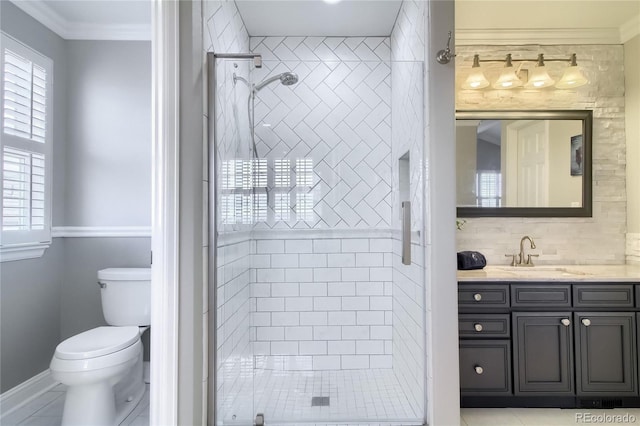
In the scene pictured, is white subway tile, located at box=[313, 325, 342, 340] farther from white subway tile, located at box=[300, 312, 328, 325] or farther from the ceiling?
the ceiling

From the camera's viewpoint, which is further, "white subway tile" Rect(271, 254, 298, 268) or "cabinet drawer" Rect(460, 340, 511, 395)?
"white subway tile" Rect(271, 254, 298, 268)

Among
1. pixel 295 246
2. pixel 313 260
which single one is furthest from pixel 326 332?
pixel 295 246

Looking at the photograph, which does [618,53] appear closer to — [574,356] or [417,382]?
[574,356]

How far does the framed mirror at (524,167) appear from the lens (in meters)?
2.66

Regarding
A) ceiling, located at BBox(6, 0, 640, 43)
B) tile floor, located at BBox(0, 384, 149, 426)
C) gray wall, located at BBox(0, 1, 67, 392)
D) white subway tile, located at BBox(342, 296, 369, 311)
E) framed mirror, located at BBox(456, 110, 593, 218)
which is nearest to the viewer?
tile floor, located at BBox(0, 384, 149, 426)

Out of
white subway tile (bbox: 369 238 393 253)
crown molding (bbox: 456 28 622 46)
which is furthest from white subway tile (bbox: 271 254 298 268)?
crown molding (bbox: 456 28 622 46)

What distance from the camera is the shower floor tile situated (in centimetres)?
188

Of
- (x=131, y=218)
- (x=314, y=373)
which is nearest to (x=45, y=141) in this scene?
(x=131, y=218)

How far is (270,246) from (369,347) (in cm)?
90

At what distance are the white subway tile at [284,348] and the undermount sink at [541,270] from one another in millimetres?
1484

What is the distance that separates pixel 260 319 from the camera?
7.43 ft

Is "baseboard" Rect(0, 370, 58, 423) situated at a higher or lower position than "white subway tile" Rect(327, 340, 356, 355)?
lower

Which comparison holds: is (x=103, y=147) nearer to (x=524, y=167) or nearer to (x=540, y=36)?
(x=524, y=167)

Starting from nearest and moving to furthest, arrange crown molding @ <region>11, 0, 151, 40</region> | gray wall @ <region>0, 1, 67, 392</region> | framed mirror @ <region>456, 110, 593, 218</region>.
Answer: gray wall @ <region>0, 1, 67, 392</region> → crown molding @ <region>11, 0, 151, 40</region> → framed mirror @ <region>456, 110, 593, 218</region>
